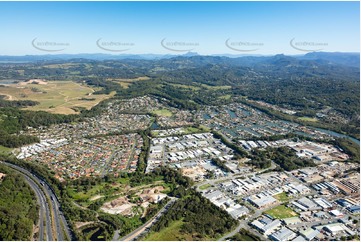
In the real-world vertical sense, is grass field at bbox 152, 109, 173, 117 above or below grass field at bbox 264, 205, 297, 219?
above

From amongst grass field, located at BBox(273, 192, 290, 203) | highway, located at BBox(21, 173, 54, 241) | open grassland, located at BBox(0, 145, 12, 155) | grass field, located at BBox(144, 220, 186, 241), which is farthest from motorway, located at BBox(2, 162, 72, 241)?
grass field, located at BBox(273, 192, 290, 203)

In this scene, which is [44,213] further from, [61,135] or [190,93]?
[190,93]

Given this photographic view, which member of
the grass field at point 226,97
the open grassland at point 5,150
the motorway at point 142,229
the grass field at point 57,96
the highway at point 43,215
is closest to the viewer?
the motorway at point 142,229

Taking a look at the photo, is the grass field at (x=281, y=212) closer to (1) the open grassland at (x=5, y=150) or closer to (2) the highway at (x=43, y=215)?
(2) the highway at (x=43, y=215)

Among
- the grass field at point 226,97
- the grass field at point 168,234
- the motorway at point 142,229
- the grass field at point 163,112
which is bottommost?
the grass field at point 168,234

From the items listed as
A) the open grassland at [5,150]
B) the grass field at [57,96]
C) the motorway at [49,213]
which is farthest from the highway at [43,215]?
the grass field at [57,96]

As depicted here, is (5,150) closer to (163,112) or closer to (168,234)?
(168,234)

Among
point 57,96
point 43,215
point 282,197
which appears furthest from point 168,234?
point 57,96

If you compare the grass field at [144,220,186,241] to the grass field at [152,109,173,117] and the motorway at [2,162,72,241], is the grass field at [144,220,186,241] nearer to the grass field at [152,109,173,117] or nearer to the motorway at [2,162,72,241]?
the motorway at [2,162,72,241]
